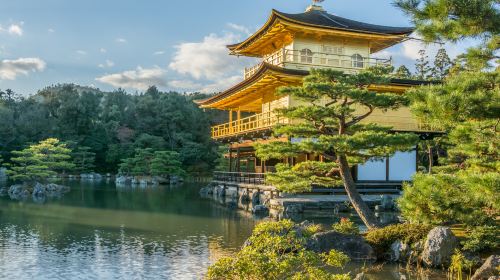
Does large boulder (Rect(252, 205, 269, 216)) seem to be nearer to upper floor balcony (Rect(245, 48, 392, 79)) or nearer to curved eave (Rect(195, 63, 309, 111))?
curved eave (Rect(195, 63, 309, 111))

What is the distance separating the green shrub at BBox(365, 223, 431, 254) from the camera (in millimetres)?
10125

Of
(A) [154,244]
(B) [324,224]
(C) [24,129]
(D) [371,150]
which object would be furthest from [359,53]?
(C) [24,129]

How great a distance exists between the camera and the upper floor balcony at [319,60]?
21.9 m

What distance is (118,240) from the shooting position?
13.0 metres

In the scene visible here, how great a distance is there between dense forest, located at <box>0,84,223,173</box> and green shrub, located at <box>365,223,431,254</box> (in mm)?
39167

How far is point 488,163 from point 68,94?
173 ft

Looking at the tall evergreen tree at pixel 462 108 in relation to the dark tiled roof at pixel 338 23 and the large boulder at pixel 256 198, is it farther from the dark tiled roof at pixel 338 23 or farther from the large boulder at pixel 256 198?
the dark tiled roof at pixel 338 23

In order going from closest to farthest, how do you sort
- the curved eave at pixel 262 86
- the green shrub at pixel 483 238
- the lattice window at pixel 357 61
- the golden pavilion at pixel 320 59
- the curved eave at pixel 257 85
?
the green shrub at pixel 483 238 → the curved eave at pixel 257 85 → the curved eave at pixel 262 86 → the golden pavilion at pixel 320 59 → the lattice window at pixel 357 61

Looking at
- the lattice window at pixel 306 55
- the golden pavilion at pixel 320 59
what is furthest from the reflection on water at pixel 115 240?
the lattice window at pixel 306 55

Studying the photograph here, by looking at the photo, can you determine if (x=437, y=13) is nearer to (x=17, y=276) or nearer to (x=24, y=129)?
(x=17, y=276)

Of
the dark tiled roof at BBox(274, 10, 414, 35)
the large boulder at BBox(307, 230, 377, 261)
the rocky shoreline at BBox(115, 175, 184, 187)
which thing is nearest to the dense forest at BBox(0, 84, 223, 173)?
the rocky shoreline at BBox(115, 175, 184, 187)

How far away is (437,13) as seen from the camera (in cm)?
610

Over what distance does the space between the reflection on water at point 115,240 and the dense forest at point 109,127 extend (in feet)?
93.6

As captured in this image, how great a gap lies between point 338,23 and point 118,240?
48.8 ft
